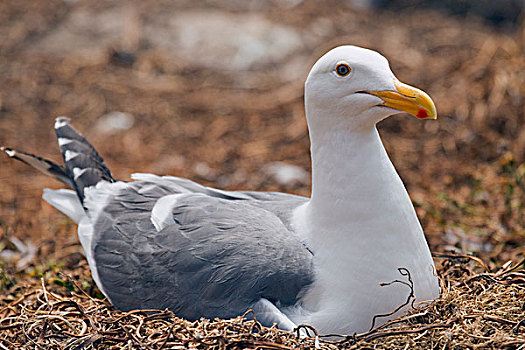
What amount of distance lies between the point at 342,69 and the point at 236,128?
3.94 meters

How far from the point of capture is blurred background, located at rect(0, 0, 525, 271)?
209 inches

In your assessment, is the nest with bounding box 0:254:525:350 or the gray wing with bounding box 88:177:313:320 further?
the gray wing with bounding box 88:177:313:320

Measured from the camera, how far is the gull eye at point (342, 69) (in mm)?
3126

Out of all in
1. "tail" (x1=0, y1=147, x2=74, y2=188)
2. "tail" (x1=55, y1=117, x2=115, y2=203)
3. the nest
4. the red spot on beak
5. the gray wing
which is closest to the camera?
the nest

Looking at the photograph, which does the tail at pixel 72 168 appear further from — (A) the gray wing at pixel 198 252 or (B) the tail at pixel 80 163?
(A) the gray wing at pixel 198 252

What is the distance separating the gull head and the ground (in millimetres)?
953

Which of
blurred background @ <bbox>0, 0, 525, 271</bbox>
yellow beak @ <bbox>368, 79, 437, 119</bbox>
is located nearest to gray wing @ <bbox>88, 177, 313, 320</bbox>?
yellow beak @ <bbox>368, 79, 437, 119</bbox>

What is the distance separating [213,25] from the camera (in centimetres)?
859

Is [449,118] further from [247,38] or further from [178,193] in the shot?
[178,193]

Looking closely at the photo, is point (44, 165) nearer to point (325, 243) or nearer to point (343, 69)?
point (325, 243)

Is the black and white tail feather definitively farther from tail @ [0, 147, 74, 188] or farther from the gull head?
the gull head

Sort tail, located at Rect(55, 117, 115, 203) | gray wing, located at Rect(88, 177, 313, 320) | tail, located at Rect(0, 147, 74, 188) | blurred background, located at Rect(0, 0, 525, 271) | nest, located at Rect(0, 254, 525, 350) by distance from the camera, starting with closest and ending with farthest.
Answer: nest, located at Rect(0, 254, 525, 350) < gray wing, located at Rect(88, 177, 313, 320) < tail, located at Rect(55, 117, 115, 203) < tail, located at Rect(0, 147, 74, 188) < blurred background, located at Rect(0, 0, 525, 271)

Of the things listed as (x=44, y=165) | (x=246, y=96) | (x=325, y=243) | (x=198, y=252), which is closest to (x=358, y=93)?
(x=325, y=243)

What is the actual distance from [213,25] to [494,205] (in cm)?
473
